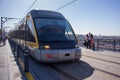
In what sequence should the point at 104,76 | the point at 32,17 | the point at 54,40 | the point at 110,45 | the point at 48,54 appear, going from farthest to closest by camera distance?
the point at 110,45 → the point at 32,17 → the point at 54,40 → the point at 48,54 → the point at 104,76

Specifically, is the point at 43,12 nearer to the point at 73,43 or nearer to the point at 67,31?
the point at 67,31

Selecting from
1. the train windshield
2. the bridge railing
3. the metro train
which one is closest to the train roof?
the metro train

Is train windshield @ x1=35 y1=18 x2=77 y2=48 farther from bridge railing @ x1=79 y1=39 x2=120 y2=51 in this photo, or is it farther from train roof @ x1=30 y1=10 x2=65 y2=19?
bridge railing @ x1=79 y1=39 x2=120 y2=51

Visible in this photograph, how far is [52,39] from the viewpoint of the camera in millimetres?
8328

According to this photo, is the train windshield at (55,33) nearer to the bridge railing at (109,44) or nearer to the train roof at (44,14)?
the train roof at (44,14)

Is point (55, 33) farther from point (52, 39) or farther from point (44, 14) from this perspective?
point (44, 14)

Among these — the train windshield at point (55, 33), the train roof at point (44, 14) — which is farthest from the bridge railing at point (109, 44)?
the train roof at point (44, 14)

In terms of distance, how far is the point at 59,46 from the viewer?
8102mm

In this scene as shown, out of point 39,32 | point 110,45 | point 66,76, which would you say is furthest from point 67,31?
point 110,45

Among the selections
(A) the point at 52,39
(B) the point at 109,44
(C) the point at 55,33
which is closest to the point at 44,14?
Answer: (C) the point at 55,33

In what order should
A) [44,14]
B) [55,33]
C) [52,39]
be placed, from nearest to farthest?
1. [52,39]
2. [55,33]
3. [44,14]

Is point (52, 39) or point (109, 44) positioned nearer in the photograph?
point (52, 39)

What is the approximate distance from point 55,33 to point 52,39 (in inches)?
23.7

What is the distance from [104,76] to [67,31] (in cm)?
381
